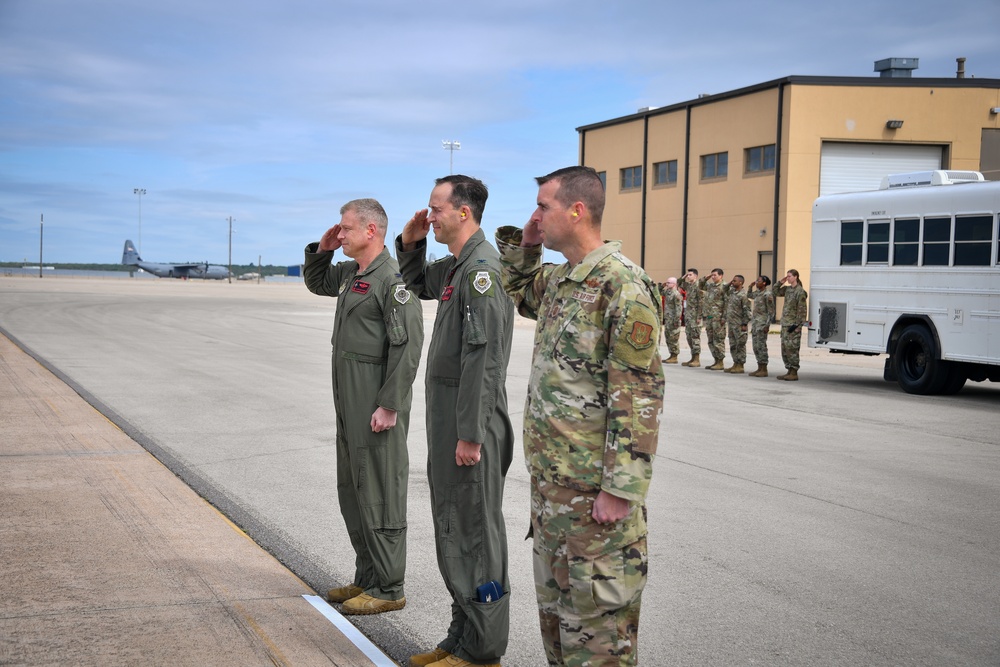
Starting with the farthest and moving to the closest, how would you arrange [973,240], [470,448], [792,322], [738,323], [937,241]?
[738,323], [792,322], [937,241], [973,240], [470,448]

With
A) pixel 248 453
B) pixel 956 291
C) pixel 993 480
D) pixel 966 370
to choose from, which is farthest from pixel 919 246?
pixel 248 453

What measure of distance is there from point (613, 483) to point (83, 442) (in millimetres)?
7324

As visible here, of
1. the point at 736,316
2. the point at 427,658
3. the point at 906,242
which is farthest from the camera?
the point at 736,316

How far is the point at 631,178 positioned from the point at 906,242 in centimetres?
2745

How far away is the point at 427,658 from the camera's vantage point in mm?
4066

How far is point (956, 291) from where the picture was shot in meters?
14.8

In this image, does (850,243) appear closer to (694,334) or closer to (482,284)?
(694,334)

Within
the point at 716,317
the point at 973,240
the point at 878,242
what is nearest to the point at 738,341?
the point at 716,317

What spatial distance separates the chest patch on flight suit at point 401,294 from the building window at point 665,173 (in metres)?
36.5

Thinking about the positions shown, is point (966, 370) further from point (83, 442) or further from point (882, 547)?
point (83, 442)

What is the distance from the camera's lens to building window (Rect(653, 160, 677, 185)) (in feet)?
132

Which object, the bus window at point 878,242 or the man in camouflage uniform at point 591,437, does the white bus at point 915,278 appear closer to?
the bus window at point 878,242

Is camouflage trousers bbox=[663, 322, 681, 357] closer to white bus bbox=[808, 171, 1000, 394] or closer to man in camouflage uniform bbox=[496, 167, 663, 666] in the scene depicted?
white bus bbox=[808, 171, 1000, 394]

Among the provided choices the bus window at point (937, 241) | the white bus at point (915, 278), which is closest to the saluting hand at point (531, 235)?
the white bus at point (915, 278)
